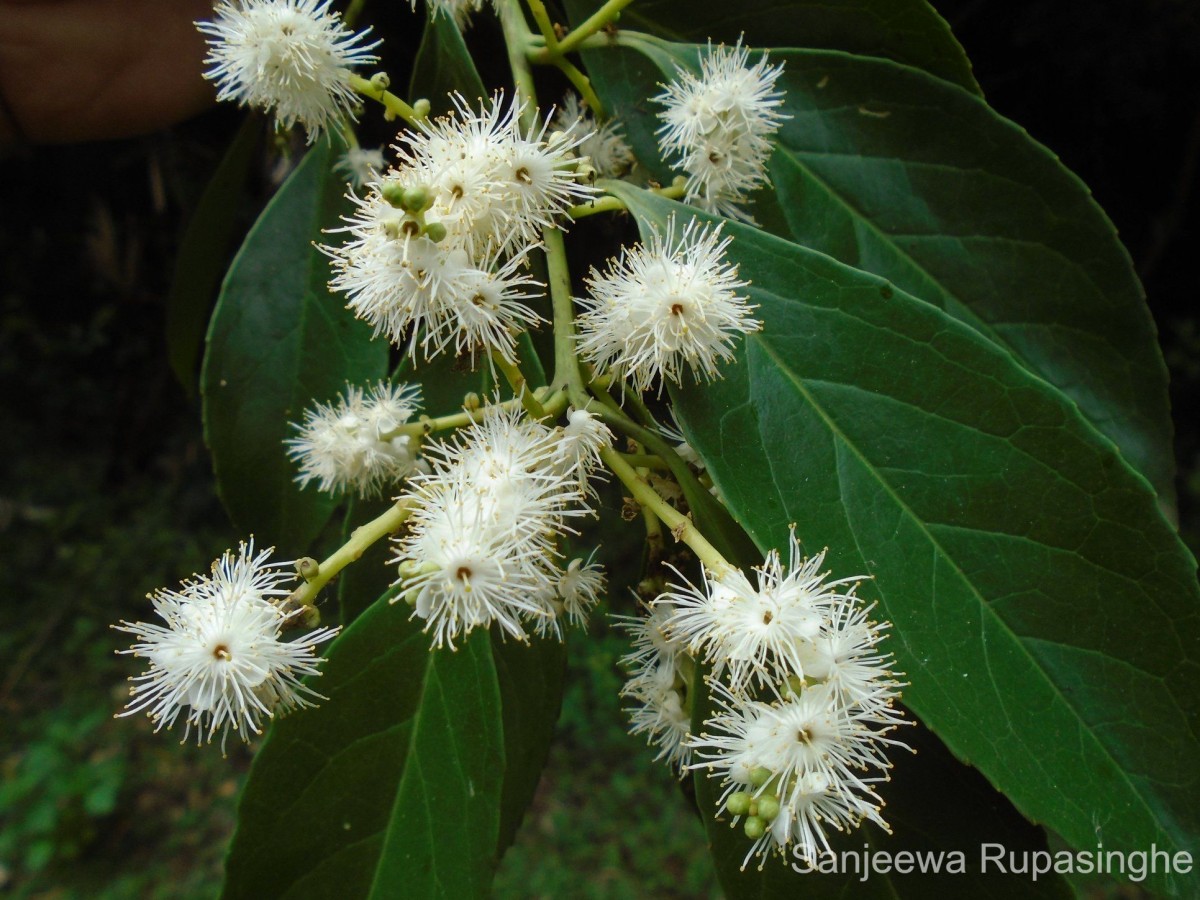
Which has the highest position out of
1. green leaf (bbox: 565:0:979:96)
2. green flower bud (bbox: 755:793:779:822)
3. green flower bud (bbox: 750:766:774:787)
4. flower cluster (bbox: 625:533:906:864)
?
green leaf (bbox: 565:0:979:96)

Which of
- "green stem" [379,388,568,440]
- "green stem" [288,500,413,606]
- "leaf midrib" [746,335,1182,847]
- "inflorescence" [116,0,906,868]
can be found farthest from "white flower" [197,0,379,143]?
"leaf midrib" [746,335,1182,847]

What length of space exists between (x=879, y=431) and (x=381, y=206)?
1.57ft

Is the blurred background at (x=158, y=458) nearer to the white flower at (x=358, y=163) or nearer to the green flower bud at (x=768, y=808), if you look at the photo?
the white flower at (x=358, y=163)

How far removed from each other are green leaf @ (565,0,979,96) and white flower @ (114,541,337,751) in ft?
2.25

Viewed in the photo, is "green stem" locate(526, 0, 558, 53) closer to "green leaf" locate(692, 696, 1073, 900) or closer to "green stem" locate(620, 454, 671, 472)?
"green stem" locate(620, 454, 671, 472)

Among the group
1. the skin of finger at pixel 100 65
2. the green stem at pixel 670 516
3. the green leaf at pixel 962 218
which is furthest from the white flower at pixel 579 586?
the skin of finger at pixel 100 65

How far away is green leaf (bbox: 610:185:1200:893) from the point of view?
724 millimetres

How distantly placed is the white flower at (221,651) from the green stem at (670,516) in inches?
10.9

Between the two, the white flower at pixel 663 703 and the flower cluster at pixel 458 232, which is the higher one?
the flower cluster at pixel 458 232

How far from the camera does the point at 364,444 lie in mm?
868

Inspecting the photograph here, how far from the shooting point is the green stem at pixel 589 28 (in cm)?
91

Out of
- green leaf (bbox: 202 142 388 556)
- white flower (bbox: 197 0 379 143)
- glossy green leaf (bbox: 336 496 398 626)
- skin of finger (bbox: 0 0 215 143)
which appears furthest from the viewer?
skin of finger (bbox: 0 0 215 143)

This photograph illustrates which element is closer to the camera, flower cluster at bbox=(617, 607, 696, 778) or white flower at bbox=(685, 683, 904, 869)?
white flower at bbox=(685, 683, 904, 869)

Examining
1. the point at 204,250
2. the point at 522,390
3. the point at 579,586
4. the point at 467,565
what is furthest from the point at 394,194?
the point at 204,250
